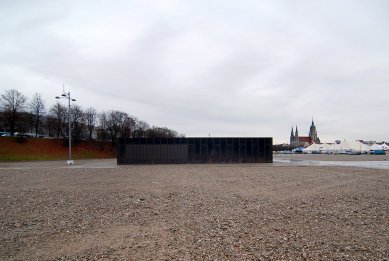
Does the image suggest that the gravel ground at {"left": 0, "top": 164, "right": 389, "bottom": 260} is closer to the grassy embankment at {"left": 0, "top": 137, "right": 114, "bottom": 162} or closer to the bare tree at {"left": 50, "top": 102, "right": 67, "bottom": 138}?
the grassy embankment at {"left": 0, "top": 137, "right": 114, "bottom": 162}

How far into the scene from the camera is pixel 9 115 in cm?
7519

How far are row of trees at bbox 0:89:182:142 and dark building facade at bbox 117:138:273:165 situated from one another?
28447mm

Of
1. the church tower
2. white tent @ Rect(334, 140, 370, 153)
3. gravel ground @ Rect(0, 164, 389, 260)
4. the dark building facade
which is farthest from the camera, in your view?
the church tower

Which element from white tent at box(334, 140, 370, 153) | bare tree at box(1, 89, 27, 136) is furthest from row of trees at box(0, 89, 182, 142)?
white tent at box(334, 140, 370, 153)

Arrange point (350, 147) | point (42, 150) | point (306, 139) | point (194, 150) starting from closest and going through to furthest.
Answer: point (194, 150) → point (42, 150) → point (350, 147) → point (306, 139)

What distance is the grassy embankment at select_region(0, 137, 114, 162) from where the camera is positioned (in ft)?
211

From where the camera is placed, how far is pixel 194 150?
47.3 meters

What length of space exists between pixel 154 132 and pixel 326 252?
98.7 metres

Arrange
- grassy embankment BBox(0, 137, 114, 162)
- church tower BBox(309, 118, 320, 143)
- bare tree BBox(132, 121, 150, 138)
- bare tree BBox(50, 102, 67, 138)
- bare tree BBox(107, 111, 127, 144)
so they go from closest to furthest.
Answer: grassy embankment BBox(0, 137, 114, 162)
bare tree BBox(50, 102, 67, 138)
bare tree BBox(107, 111, 127, 144)
bare tree BBox(132, 121, 150, 138)
church tower BBox(309, 118, 320, 143)

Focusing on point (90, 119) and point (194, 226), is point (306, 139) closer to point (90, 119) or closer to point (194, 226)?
point (90, 119)

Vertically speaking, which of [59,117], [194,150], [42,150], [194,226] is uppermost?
[59,117]

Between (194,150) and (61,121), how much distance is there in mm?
52527

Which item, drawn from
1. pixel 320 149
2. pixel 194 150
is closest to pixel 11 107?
pixel 194 150

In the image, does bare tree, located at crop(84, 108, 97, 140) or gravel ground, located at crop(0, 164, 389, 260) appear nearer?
gravel ground, located at crop(0, 164, 389, 260)
